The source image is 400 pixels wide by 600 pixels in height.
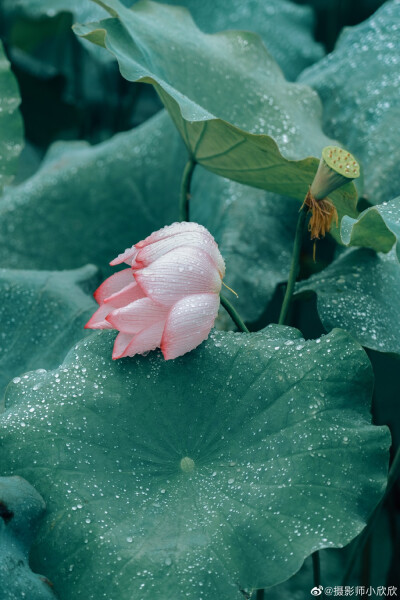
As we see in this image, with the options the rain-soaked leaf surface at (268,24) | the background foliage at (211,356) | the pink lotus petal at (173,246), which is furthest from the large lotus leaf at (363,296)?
the rain-soaked leaf surface at (268,24)

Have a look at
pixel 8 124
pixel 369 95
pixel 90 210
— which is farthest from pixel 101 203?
pixel 369 95

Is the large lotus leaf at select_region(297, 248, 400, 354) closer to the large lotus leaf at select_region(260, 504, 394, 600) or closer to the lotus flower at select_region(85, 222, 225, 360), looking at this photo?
the lotus flower at select_region(85, 222, 225, 360)

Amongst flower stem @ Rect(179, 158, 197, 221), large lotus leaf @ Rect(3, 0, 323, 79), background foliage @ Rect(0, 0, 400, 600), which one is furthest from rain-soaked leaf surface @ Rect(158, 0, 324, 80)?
flower stem @ Rect(179, 158, 197, 221)

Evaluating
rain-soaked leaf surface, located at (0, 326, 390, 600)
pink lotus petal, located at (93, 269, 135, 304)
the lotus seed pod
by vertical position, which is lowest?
rain-soaked leaf surface, located at (0, 326, 390, 600)

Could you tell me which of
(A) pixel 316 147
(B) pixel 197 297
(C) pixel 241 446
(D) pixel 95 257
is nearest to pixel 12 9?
(D) pixel 95 257

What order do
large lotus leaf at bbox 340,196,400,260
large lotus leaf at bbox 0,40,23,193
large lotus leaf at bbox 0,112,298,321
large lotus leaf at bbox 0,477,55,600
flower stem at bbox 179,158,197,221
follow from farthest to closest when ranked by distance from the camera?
large lotus leaf at bbox 0,112,298,321
large lotus leaf at bbox 0,40,23,193
flower stem at bbox 179,158,197,221
large lotus leaf at bbox 340,196,400,260
large lotus leaf at bbox 0,477,55,600

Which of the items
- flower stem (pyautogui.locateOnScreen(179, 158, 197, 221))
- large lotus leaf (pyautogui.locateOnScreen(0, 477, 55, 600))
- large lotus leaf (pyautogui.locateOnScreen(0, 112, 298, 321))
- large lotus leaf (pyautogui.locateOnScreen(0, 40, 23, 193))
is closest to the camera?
large lotus leaf (pyautogui.locateOnScreen(0, 477, 55, 600))

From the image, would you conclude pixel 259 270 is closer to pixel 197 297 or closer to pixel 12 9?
pixel 197 297
